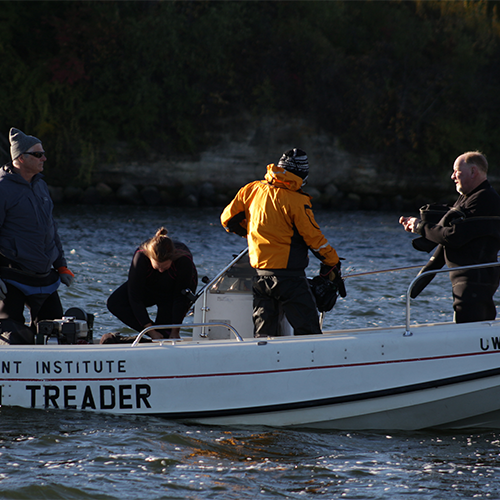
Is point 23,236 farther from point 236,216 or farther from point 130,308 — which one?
point 236,216

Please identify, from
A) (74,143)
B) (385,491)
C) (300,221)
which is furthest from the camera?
(74,143)

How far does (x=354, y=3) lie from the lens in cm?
3978

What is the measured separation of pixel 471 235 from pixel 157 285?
7.84 feet

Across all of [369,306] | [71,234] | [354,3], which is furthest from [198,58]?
[369,306]

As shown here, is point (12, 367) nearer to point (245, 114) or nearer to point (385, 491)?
point (385, 491)

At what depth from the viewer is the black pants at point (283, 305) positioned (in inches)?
176

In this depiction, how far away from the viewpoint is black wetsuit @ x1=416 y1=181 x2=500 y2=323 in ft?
14.1

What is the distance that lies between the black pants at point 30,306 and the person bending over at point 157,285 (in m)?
0.47

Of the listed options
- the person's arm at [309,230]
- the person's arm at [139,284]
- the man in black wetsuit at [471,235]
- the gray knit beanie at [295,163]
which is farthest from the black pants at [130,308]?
the man in black wetsuit at [471,235]

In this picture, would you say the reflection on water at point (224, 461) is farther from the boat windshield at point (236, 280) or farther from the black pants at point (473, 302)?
the boat windshield at point (236, 280)

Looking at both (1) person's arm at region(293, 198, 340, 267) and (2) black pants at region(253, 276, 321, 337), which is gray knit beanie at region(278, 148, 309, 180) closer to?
(1) person's arm at region(293, 198, 340, 267)

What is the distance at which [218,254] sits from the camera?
1555 centimetres

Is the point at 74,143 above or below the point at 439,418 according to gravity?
above

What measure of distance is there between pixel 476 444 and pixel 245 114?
30966 mm
